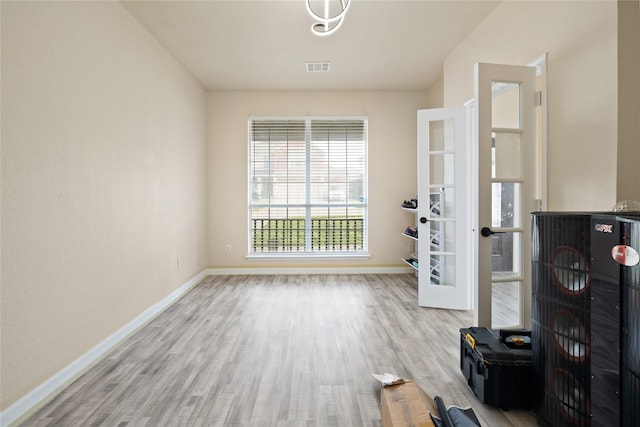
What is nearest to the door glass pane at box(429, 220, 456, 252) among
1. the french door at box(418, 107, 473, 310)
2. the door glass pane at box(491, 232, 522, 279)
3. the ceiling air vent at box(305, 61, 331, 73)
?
the french door at box(418, 107, 473, 310)

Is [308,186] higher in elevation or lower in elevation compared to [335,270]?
higher

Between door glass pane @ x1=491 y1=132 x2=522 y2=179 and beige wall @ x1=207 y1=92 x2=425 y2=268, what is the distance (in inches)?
107

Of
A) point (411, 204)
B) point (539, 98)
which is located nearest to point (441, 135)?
point (539, 98)

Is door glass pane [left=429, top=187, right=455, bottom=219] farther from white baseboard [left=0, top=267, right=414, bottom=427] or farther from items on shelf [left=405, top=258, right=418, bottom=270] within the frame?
white baseboard [left=0, top=267, right=414, bottom=427]

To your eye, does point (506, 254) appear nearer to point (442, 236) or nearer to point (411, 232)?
point (442, 236)

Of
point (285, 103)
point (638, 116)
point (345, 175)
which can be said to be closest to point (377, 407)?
point (638, 116)

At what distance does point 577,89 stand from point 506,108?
45 cm

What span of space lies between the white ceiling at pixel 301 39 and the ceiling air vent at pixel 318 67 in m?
0.07

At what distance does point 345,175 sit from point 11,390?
431cm

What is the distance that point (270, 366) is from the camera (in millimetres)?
2289

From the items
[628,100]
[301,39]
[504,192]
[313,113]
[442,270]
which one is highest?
[301,39]

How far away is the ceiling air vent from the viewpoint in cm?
403

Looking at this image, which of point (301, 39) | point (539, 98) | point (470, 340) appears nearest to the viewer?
point (470, 340)

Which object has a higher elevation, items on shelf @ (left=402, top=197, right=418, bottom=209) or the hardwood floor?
items on shelf @ (left=402, top=197, right=418, bottom=209)
